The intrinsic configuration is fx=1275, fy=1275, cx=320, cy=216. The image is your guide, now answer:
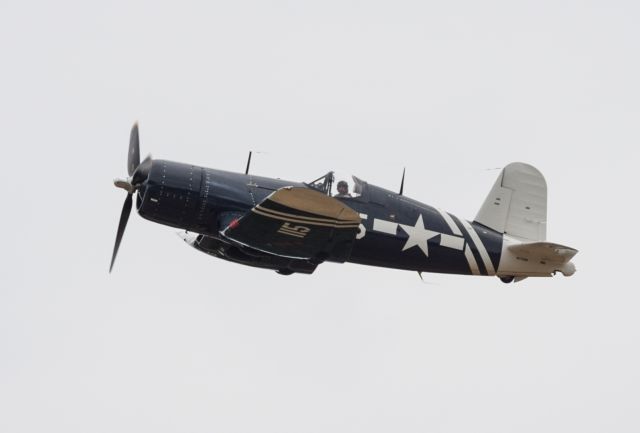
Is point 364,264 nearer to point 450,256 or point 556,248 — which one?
point 450,256

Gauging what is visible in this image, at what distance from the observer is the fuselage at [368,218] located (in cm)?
1709

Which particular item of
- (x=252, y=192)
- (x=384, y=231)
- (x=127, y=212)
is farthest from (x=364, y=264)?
(x=127, y=212)

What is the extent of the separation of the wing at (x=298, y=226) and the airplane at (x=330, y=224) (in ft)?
0.04

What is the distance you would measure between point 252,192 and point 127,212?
2.06 metres

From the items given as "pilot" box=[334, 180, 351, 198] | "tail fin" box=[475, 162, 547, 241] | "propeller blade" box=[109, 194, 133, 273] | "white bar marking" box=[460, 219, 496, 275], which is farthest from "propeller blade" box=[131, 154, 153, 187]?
"tail fin" box=[475, 162, 547, 241]

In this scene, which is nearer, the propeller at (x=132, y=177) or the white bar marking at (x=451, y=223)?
Answer: the propeller at (x=132, y=177)

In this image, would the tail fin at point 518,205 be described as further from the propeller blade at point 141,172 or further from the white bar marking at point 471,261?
the propeller blade at point 141,172

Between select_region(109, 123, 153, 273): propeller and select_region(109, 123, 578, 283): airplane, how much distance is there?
14 millimetres

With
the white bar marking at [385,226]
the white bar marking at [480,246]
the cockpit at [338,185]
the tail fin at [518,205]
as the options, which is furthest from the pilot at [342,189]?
the tail fin at [518,205]

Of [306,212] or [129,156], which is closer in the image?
[306,212]

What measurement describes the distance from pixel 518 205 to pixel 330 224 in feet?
14.2

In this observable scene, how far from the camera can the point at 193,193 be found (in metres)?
17.1

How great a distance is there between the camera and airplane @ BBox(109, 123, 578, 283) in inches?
645

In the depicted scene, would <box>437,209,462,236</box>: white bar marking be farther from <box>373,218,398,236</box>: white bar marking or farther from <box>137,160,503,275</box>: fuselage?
<box>373,218,398,236</box>: white bar marking
